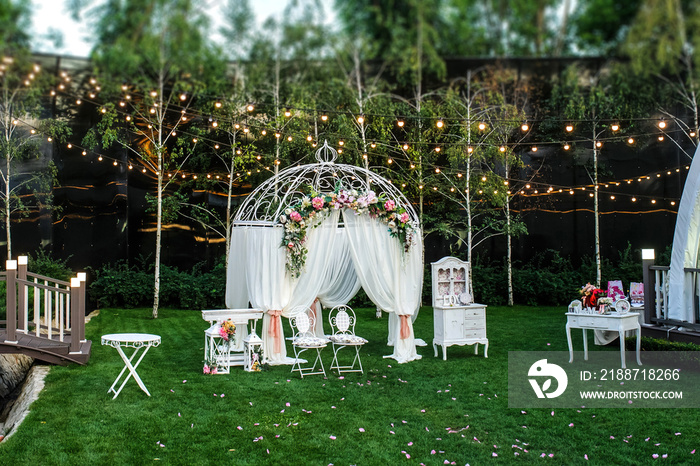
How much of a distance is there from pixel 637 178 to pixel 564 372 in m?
10.4

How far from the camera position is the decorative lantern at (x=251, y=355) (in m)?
7.51

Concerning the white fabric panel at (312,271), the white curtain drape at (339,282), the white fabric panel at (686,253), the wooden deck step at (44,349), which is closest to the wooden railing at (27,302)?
the wooden deck step at (44,349)

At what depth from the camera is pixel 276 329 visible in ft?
26.0

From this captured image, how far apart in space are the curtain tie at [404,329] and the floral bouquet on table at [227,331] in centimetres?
227

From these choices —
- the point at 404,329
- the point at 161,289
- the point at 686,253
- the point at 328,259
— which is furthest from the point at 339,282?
the point at 161,289

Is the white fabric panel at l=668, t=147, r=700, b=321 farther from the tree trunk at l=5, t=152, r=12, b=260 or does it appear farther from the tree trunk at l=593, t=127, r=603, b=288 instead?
the tree trunk at l=5, t=152, r=12, b=260

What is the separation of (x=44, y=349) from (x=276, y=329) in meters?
2.77

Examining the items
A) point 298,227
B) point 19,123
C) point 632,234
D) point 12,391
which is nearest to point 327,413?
point 298,227

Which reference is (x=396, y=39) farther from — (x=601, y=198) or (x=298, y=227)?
(x=601, y=198)

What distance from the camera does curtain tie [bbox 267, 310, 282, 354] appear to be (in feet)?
25.9

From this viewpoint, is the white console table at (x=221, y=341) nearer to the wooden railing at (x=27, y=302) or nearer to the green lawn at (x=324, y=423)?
the green lawn at (x=324, y=423)

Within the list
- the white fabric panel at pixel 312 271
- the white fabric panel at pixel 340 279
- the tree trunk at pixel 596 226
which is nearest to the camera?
the white fabric panel at pixel 312 271

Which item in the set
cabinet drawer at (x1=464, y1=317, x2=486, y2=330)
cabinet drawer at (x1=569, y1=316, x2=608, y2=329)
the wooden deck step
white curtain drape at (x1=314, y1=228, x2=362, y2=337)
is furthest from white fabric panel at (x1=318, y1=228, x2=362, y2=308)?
the wooden deck step

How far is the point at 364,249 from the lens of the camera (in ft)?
26.6
